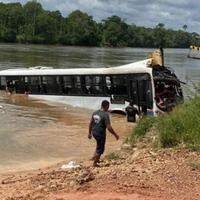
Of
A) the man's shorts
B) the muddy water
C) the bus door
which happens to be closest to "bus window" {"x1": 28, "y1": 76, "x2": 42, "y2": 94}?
the muddy water

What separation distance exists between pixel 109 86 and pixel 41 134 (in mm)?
7408

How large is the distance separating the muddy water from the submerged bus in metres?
0.68

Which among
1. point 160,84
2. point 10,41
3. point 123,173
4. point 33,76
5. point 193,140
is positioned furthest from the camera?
point 10,41

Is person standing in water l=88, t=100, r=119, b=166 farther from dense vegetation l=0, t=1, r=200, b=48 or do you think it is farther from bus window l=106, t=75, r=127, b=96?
dense vegetation l=0, t=1, r=200, b=48

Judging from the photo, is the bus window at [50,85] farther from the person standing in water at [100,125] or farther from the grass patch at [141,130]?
the person standing in water at [100,125]

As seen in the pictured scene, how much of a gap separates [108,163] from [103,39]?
158 meters

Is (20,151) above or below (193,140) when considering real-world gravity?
below

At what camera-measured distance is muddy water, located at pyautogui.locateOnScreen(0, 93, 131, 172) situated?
18500mm

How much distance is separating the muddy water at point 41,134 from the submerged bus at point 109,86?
26.9 inches

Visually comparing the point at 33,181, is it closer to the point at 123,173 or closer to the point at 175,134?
the point at 123,173

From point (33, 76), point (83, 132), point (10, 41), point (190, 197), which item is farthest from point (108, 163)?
point (10, 41)

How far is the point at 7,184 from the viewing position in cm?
1184

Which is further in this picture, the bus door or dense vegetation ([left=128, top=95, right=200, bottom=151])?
the bus door

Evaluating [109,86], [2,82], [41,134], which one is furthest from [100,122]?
[2,82]
